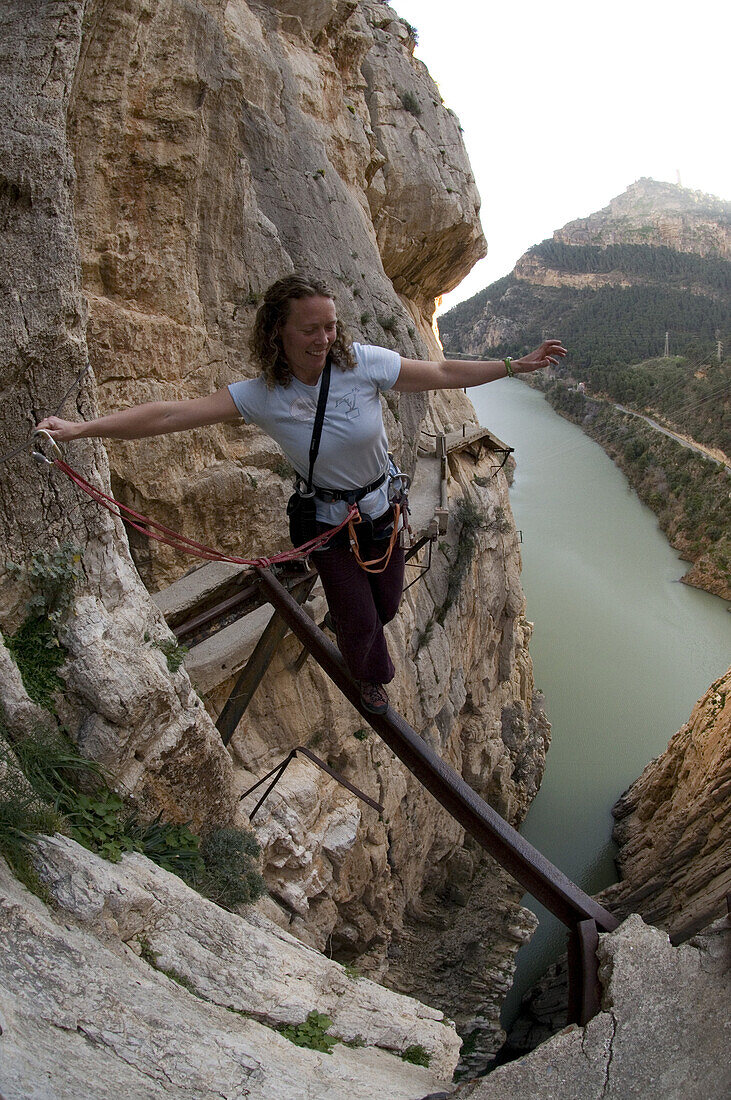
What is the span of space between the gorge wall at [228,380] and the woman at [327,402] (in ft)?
2.69

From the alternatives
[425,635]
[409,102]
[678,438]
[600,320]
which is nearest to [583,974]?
[425,635]

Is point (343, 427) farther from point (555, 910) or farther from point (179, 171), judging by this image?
point (179, 171)

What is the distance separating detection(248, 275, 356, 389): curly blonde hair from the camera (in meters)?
2.66

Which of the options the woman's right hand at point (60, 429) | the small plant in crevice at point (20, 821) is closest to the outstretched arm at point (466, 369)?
the woman's right hand at point (60, 429)

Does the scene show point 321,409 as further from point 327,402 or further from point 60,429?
point 60,429

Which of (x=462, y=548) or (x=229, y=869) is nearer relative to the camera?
(x=229, y=869)

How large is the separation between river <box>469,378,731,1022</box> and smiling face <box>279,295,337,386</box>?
10116 millimetres

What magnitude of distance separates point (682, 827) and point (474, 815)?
8489mm

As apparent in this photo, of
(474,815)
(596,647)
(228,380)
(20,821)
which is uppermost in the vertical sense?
(228,380)

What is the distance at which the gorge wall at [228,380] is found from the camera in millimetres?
3205

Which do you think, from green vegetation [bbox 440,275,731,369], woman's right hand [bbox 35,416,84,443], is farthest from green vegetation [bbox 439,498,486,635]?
green vegetation [bbox 440,275,731,369]

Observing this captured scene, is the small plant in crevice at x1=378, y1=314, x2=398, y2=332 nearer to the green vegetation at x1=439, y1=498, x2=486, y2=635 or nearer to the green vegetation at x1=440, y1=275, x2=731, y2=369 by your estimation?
the green vegetation at x1=439, y1=498, x2=486, y2=635

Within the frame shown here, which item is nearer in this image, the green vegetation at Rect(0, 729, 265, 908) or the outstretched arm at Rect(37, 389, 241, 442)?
the green vegetation at Rect(0, 729, 265, 908)

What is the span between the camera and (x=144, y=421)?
106 inches
